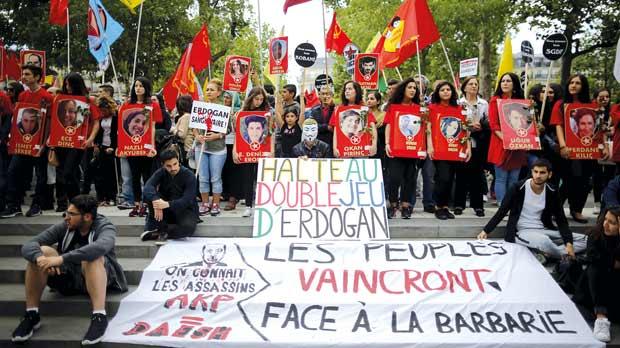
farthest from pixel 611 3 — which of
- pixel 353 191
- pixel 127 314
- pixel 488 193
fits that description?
pixel 127 314

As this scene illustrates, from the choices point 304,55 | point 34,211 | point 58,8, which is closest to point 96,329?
point 34,211

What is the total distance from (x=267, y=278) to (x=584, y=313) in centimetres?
321

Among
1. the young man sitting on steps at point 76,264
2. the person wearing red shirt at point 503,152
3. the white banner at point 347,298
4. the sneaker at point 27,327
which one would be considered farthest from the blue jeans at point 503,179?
the sneaker at point 27,327

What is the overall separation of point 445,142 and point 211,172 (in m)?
3.30

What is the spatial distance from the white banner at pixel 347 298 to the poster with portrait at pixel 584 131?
2145 millimetres

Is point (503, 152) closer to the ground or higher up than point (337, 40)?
closer to the ground

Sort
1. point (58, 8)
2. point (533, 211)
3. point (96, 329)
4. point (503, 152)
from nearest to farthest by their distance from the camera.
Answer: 1. point (96, 329)
2. point (533, 211)
3. point (503, 152)
4. point (58, 8)

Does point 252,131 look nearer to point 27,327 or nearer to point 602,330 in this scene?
point 27,327

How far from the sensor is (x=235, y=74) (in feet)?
28.9

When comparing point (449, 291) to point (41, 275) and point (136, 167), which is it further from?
point (136, 167)

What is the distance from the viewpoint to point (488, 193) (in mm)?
9641

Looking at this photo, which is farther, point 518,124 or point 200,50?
point 200,50

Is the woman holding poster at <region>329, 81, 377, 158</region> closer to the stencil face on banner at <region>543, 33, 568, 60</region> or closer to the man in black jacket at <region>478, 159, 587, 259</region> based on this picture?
the man in black jacket at <region>478, 159, 587, 259</region>

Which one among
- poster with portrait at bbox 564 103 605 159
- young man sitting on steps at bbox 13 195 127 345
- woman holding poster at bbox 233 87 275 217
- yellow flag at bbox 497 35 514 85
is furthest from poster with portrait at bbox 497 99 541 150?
young man sitting on steps at bbox 13 195 127 345
